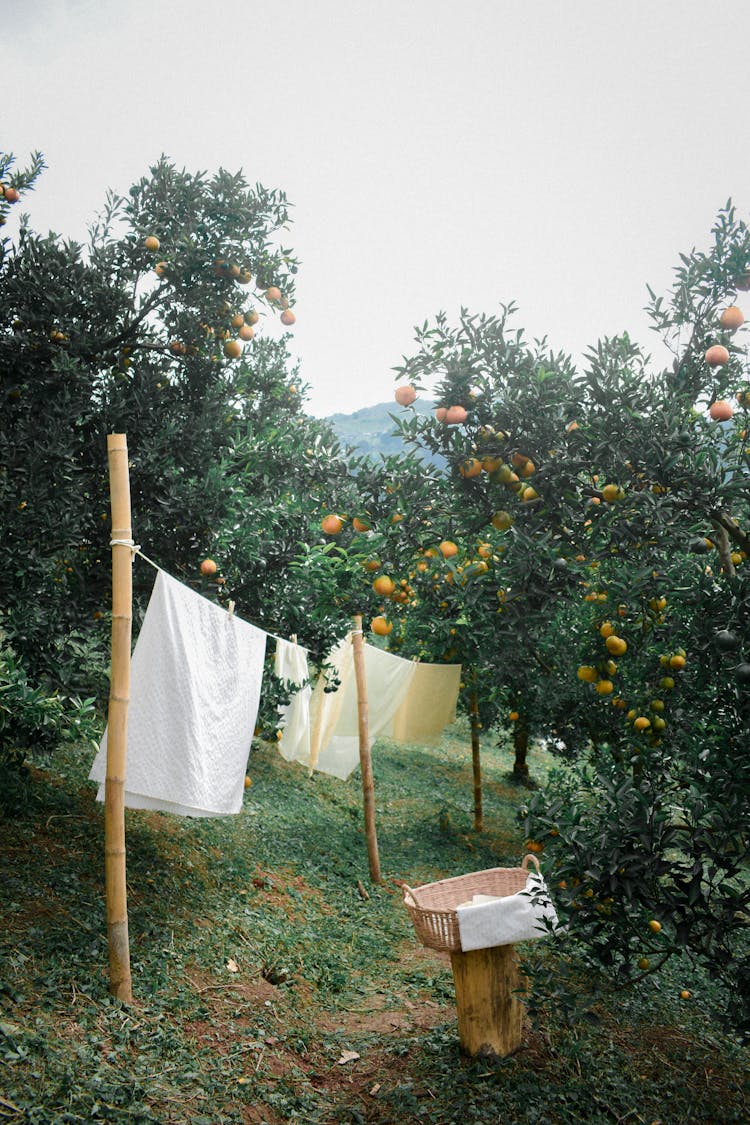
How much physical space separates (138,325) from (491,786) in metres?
9.35

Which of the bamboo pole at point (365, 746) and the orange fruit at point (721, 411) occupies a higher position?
the orange fruit at point (721, 411)

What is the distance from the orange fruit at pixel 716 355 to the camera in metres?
3.45

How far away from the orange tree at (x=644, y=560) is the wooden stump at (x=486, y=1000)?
42 centimetres

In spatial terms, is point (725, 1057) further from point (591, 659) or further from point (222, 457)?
point (222, 457)

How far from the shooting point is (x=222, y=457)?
205 inches

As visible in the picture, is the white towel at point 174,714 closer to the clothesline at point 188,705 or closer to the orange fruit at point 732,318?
the clothesline at point 188,705

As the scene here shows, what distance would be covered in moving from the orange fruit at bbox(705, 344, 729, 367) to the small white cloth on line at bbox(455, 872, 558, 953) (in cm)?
252

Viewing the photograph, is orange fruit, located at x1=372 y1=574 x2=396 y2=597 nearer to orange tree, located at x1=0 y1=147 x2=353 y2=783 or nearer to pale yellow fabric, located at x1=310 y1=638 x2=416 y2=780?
orange tree, located at x1=0 y1=147 x2=353 y2=783

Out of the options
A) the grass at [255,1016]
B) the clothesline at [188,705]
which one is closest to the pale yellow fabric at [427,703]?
the grass at [255,1016]

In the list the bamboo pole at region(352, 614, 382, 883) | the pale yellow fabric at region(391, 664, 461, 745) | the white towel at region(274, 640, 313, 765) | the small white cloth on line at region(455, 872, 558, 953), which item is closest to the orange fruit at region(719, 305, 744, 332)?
the small white cloth on line at region(455, 872, 558, 953)

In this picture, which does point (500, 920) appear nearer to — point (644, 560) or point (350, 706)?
point (644, 560)

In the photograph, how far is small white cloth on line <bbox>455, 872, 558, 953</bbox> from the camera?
10.6 feet

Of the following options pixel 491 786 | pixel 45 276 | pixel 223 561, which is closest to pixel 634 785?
pixel 223 561

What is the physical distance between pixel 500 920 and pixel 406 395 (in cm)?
249
